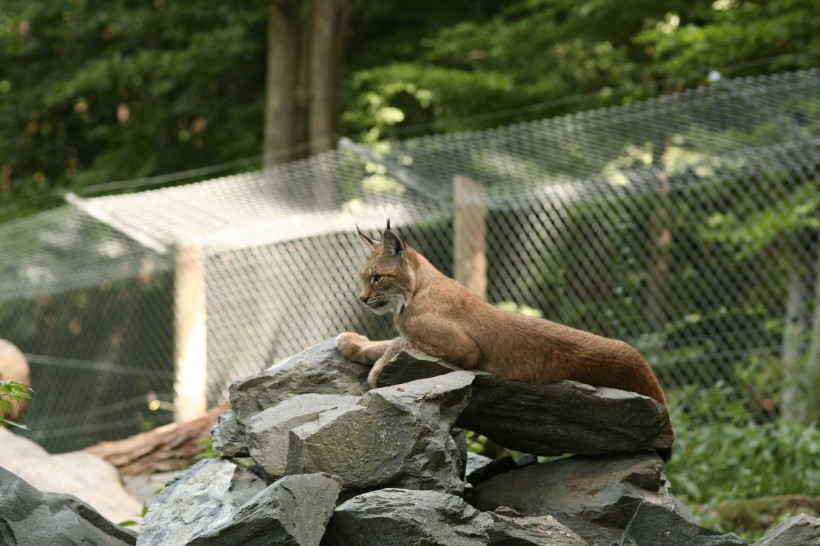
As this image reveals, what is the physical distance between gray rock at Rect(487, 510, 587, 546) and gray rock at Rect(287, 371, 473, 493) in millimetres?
263

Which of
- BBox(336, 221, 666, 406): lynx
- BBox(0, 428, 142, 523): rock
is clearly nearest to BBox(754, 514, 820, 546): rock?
BBox(336, 221, 666, 406): lynx

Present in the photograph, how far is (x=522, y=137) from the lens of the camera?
24.7 feet

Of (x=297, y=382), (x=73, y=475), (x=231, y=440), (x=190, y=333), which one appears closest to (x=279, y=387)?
(x=297, y=382)

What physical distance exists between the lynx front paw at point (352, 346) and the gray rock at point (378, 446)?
666mm

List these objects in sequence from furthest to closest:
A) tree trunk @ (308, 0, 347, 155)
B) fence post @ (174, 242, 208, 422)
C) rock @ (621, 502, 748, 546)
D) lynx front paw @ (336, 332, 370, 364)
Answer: tree trunk @ (308, 0, 347, 155), fence post @ (174, 242, 208, 422), lynx front paw @ (336, 332, 370, 364), rock @ (621, 502, 748, 546)

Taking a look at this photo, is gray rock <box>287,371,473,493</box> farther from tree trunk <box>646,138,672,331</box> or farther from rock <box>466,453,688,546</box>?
tree trunk <box>646,138,672,331</box>

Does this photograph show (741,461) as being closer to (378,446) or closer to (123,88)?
(378,446)

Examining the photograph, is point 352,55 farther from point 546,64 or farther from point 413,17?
point 546,64

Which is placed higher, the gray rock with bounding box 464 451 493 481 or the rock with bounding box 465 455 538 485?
the rock with bounding box 465 455 538 485

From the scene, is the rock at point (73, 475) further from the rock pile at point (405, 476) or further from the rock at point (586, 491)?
the rock at point (586, 491)

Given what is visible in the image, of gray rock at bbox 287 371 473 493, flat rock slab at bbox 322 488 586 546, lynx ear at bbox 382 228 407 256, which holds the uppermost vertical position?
lynx ear at bbox 382 228 407 256

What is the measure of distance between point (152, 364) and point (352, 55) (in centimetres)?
622

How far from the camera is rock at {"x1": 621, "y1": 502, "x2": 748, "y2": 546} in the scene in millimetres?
3869

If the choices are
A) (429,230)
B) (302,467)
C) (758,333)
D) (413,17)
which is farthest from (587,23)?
(302,467)
